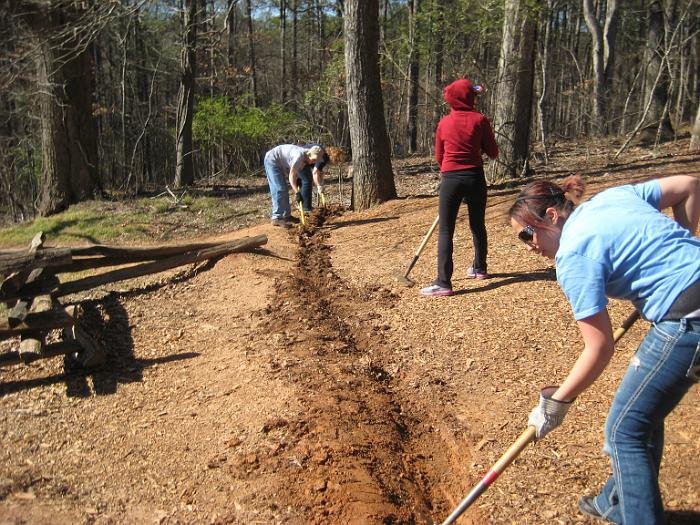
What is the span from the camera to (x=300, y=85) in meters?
26.9

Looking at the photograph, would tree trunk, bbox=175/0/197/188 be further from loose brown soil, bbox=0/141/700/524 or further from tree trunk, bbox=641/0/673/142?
tree trunk, bbox=641/0/673/142

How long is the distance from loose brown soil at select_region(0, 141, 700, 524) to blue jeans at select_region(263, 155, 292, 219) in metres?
2.07

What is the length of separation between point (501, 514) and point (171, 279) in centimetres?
550

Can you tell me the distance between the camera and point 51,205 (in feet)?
39.8

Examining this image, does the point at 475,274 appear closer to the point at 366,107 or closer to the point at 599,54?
the point at 366,107

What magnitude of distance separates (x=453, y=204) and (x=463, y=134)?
2.05 feet

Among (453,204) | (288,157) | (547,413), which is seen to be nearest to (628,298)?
(547,413)

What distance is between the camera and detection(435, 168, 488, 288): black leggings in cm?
581

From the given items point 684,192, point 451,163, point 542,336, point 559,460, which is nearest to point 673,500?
point 559,460

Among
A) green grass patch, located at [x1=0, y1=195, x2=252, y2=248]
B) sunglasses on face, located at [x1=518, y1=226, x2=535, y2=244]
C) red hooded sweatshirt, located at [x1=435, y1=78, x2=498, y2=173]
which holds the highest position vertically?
red hooded sweatshirt, located at [x1=435, y1=78, x2=498, y2=173]

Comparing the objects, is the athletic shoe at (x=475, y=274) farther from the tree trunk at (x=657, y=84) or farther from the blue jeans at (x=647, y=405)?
the tree trunk at (x=657, y=84)

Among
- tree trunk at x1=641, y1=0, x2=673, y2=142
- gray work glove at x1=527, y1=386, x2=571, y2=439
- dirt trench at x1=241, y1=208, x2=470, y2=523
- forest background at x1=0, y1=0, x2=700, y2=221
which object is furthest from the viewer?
tree trunk at x1=641, y1=0, x2=673, y2=142

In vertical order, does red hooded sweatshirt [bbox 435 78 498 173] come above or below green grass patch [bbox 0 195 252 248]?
above

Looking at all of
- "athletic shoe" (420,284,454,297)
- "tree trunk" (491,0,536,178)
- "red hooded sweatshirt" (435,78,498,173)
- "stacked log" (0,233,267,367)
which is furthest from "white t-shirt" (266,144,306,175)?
"athletic shoe" (420,284,454,297)
